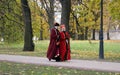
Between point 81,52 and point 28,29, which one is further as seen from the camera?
point 28,29

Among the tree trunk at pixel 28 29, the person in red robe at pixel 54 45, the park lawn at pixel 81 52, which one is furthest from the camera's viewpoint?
the tree trunk at pixel 28 29

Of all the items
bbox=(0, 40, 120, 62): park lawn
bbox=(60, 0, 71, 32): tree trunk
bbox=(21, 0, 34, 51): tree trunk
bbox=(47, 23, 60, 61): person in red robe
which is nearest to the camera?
bbox=(47, 23, 60, 61): person in red robe

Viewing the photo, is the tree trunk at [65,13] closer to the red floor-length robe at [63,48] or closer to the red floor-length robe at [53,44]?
the red floor-length robe at [63,48]

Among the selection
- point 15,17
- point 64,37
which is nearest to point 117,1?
point 64,37

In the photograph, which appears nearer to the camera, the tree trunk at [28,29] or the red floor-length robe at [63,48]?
the red floor-length robe at [63,48]

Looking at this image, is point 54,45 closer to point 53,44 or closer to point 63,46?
point 53,44

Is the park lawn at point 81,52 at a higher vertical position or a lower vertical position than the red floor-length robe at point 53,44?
lower

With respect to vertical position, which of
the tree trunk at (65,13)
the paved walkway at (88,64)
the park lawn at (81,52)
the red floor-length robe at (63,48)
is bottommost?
the park lawn at (81,52)

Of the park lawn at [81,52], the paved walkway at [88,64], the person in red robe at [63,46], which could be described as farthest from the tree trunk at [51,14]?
the paved walkway at [88,64]

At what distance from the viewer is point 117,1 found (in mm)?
21234

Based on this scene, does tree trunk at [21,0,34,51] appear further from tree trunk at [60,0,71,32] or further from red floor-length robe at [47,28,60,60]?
red floor-length robe at [47,28,60,60]

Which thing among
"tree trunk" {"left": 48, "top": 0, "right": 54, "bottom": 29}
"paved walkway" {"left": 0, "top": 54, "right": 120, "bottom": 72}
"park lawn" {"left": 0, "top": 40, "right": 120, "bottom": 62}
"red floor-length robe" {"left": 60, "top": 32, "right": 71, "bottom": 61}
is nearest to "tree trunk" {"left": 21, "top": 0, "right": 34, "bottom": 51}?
"park lawn" {"left": 0, "top": 40, "right": 120, "bottom": 62}

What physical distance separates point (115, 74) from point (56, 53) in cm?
584

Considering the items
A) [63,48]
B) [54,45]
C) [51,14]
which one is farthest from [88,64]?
[51,14]
